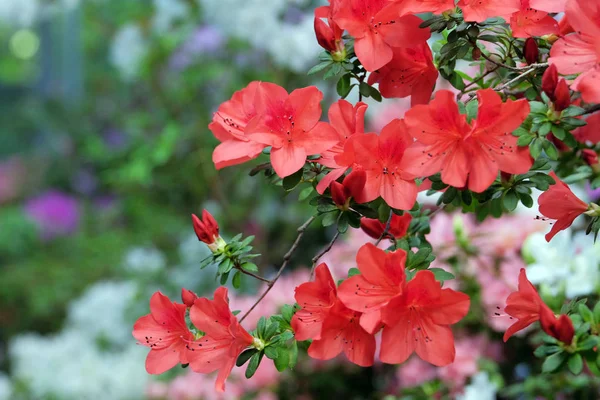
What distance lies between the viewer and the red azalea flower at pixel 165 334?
56cm

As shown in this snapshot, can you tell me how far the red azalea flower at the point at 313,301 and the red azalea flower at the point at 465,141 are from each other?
11 centimetres

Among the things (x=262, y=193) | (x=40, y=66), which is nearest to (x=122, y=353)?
(x=262, y=193)

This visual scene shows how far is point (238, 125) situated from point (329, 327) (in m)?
0.18

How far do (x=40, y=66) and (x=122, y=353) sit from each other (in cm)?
220

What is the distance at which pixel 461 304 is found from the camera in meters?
0.49

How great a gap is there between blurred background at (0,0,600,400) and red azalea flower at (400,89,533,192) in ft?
1.12

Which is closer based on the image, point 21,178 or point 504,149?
point 504,149

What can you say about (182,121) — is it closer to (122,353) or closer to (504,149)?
(122,353)

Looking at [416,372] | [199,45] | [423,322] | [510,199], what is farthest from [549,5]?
[199,45]

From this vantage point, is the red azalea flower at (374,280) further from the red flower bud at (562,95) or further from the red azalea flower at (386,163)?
the red flower bud at (562,95)

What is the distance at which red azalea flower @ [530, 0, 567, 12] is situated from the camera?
0.51m

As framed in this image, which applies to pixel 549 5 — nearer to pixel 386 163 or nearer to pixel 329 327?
pixel 386 163

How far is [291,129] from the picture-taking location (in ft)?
1.72

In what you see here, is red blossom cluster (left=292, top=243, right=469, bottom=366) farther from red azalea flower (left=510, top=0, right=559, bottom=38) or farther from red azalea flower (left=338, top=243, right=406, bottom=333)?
red azalea flower (left=510, top=0, right=559, bottom=38)
